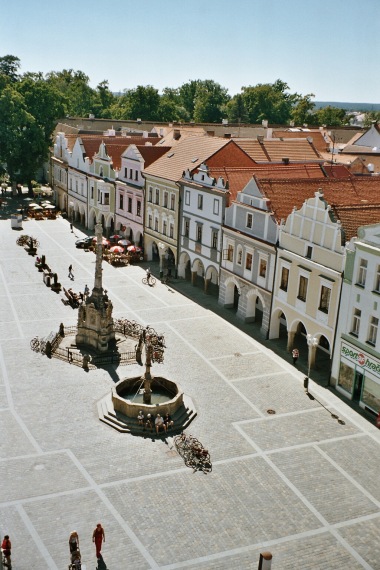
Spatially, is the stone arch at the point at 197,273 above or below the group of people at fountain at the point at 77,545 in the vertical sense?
above

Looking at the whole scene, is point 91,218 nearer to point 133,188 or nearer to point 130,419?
point 133,188

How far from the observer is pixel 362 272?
3519 cm

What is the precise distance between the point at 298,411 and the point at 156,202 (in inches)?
1259

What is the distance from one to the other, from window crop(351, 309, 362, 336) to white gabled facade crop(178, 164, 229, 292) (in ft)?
56.0

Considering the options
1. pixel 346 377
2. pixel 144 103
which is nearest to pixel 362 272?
pixel 346 377

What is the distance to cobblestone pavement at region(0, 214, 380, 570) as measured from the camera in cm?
2405

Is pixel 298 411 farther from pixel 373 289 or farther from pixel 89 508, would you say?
pixel 89 508

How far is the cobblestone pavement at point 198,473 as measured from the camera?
78.9 feet

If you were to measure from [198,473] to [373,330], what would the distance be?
41.6 ft

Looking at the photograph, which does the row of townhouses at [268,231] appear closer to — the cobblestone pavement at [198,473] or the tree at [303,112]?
the cobblestone pavement at [198,473]

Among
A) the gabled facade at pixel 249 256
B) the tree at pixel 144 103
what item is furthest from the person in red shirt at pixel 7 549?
the tree at pixel 144 103

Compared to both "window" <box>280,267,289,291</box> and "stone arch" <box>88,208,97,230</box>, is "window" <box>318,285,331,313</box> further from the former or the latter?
"stone arch" <box>88,208,97,230</box>

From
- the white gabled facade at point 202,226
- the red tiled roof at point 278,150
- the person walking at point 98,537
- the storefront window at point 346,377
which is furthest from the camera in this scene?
the red tiled roof at point 278,150

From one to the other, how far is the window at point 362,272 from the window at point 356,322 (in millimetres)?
1584
